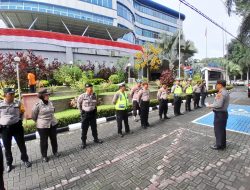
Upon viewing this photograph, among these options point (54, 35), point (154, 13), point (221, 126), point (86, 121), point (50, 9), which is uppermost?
point (154, 13)

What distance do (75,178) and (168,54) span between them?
96.5ft

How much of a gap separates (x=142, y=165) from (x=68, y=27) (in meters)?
26.9

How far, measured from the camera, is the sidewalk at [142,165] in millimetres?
3646

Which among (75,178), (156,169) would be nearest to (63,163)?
(75,178)

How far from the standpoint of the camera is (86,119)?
566 centimetres

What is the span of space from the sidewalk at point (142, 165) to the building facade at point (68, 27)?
16320 millimetres

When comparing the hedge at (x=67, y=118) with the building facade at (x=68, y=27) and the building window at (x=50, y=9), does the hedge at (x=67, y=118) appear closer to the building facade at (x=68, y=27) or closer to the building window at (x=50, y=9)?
the building facade at (x=68, y=27)

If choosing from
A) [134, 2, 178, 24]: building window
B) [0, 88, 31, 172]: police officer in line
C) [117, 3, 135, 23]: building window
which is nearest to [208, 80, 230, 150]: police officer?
[0, 88, 31, 172]: police officer in line

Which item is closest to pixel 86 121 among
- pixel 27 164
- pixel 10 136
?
pixel 27 164

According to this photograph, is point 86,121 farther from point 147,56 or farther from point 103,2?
point 103,2

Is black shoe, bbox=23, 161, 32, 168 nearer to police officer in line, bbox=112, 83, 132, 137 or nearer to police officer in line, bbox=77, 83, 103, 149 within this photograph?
police officer in line, bbox=77, 83, 103, 149

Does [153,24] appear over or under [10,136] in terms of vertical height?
over

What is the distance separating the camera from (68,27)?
2727cm

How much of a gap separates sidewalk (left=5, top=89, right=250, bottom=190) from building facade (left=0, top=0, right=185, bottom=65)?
16.3 meters
